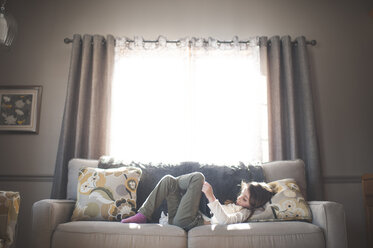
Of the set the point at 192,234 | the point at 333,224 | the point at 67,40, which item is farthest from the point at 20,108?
the point at 333,224

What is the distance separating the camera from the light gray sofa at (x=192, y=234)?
6.49 ft

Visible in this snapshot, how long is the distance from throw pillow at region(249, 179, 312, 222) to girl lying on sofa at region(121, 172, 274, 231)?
47mm

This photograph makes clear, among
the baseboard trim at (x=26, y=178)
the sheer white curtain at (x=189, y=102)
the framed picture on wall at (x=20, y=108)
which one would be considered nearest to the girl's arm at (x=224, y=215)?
the sheer white curtain at (x=189, y=102)

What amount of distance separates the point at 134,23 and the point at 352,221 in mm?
2913

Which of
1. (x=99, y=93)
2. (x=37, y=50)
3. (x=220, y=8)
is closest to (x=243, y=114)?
(x=220, y=8)

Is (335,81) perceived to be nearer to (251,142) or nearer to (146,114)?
(251,142)

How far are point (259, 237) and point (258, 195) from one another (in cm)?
42

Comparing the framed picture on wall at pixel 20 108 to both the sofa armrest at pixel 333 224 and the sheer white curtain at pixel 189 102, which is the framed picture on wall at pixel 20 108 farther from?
the sofa armrest at pixel 333 224

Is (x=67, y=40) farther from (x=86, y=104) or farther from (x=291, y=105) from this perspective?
(x=291, y=105)

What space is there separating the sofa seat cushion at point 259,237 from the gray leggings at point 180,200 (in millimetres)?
180

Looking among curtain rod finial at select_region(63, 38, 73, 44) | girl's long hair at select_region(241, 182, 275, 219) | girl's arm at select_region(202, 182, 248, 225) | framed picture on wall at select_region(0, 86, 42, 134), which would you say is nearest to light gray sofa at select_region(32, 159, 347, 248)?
girl's arm at select_region(202, 182, 248, 225)

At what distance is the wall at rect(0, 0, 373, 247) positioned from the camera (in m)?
3.34

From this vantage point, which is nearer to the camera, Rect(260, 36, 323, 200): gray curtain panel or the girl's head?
the girl's head

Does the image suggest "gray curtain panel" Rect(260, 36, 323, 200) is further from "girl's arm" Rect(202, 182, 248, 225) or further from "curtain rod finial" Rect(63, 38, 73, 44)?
"curtain rod finial" Rect(63, 38, 73, 44)
